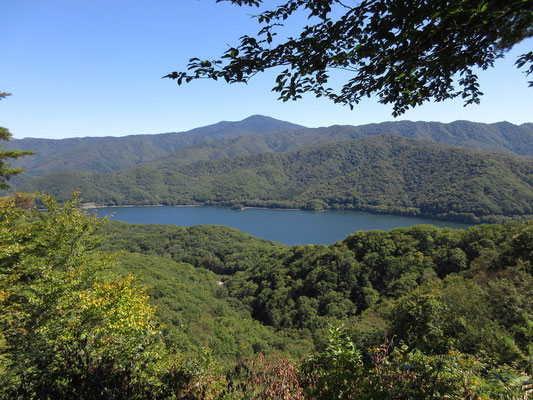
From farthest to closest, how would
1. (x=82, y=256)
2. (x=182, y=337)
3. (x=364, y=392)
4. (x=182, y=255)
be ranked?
(x=182, y=255)
(x=182, y=337)
(x=82, y=256)
(x=364, y=392)

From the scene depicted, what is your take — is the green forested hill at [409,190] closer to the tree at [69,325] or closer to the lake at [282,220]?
the lake at [282,220]

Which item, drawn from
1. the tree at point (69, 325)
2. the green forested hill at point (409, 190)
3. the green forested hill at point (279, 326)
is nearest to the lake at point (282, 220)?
the green forested hill at point (409, 190)

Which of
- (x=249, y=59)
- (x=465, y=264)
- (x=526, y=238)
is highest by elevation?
(x=249, y=59)

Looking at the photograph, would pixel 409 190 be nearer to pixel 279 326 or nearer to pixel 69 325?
pixel 279 326

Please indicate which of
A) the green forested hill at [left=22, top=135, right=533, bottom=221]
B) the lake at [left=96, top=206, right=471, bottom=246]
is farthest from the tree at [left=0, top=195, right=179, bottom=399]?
the green forested hill at [left=22, top=135, right=533, bottom=221]

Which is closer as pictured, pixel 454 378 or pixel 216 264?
pixel 454 378

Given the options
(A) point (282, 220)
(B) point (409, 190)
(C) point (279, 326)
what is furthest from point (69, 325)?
(B) point (409, 190)

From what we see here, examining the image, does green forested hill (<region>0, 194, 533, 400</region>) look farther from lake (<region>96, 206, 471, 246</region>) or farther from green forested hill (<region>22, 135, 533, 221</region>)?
green forested hill (<region>22, 135, 533, 221</region>)

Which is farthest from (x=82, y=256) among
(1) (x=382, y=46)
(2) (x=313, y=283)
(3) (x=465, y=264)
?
(3) (x=465, y=264)

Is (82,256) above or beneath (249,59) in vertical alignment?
beneath

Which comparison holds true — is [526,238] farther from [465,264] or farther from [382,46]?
[382,46]
